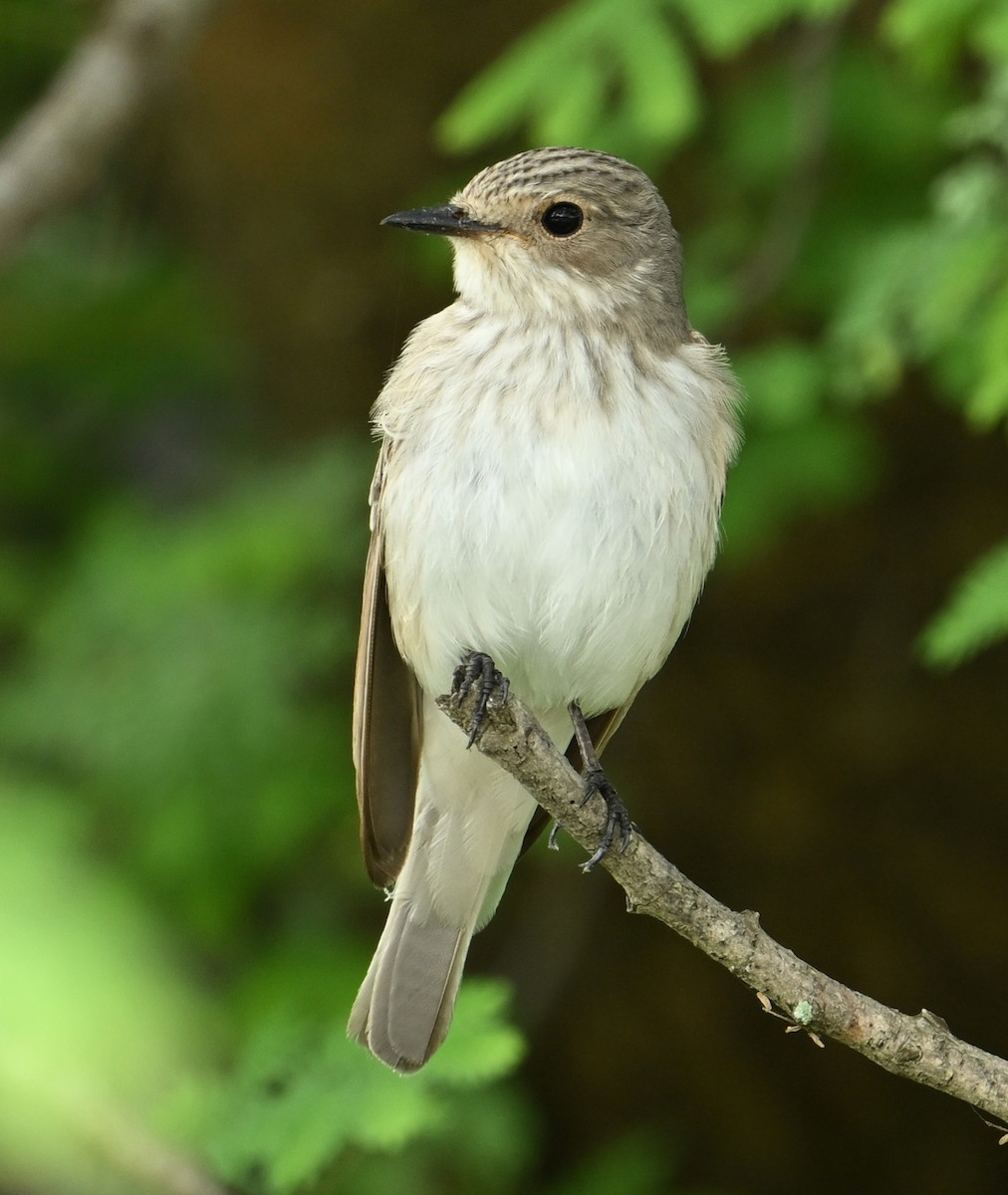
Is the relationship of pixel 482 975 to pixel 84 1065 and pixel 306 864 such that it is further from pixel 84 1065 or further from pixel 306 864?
pixel 84 1065

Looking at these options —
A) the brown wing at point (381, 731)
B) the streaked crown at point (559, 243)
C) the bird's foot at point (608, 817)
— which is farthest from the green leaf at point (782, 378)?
the bird's foot at point (608, 817)

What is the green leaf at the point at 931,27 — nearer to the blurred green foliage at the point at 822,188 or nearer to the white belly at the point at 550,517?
the blurred green foliage at the point at 822,188

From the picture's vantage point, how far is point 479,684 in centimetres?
356

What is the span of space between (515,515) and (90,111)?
2.90 meters

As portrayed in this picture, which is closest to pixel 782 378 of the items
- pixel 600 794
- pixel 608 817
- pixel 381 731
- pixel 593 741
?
pixel 593 741

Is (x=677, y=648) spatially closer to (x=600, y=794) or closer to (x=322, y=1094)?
(x=600, y=794)

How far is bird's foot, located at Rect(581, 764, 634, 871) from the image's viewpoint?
3525mm

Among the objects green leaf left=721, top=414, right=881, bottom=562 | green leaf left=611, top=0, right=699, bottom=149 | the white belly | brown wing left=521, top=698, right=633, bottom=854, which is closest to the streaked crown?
the white belly

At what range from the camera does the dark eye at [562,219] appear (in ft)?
14.5

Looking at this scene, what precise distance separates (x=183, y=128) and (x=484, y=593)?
479cm

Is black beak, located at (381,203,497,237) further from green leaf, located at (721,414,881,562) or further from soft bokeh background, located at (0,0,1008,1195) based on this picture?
green leaf, located at (721,414,881,562)

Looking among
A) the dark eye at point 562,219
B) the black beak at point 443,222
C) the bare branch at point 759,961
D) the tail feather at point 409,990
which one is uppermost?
the dark eye at point 562,219

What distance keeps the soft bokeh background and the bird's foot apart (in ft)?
2.12

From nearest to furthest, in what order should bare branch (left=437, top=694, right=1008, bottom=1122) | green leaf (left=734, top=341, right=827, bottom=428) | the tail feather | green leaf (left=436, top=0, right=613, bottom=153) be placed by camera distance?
bare branch (left=437, top=694, right=1008, bottom=1122)
the tail feather
green leaf (left=436, top=0, right=613, bottom=153)
green leaf (left=734, top=341, right=827, bottom=428)
